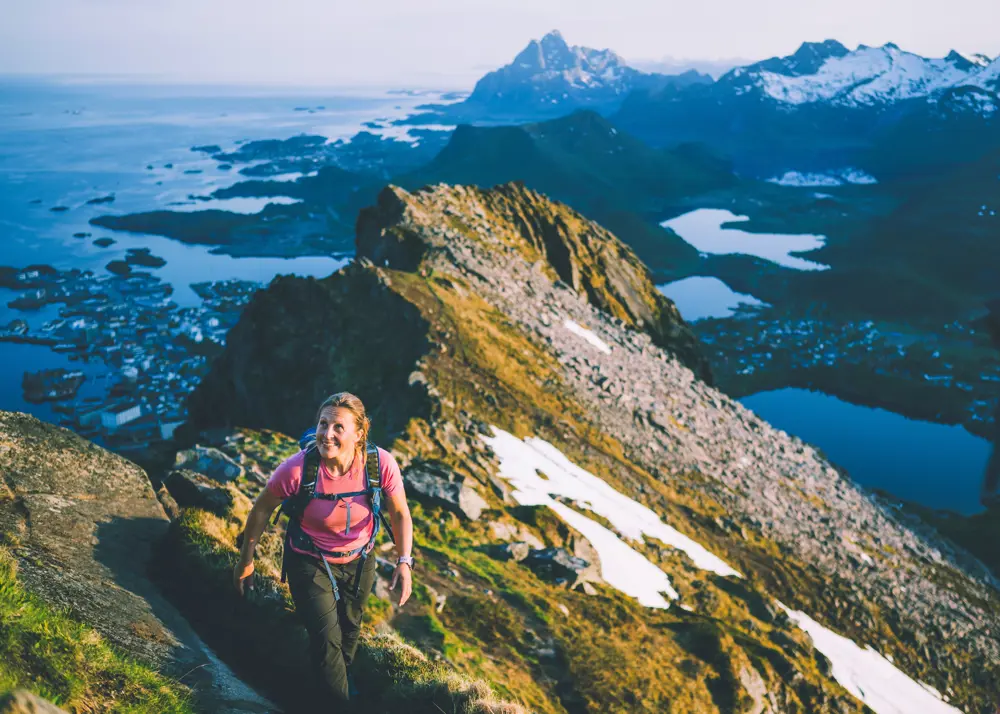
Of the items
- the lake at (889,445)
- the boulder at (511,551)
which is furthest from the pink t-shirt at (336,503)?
the lake at (889,445)

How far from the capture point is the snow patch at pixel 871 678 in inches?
737

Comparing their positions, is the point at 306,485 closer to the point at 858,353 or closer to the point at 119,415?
the point at 119,415

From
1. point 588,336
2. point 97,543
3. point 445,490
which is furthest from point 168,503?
point 588,336

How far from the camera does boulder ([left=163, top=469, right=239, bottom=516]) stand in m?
9.23

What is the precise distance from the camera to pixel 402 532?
22.6ft

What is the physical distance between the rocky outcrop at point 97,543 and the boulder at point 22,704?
1.83 metres

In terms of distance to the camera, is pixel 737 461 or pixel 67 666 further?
pixel 737 461

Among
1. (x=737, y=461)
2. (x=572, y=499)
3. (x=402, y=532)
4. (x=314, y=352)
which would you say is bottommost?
(x=737, y=461)

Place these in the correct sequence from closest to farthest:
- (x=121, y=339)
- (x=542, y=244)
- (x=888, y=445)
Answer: (x=542, y=244) → (x=888, y=445) → (x=121, y=339)

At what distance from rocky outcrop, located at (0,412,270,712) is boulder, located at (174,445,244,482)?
15.1 ft

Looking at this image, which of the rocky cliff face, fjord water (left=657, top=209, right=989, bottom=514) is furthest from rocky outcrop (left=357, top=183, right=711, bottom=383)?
fjord water (left=657, top=209, right=989, bottom=514)

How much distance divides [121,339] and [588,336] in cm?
13206

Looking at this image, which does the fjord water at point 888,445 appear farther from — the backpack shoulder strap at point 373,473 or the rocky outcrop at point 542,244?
the backpack shoulder strap at point 373,473

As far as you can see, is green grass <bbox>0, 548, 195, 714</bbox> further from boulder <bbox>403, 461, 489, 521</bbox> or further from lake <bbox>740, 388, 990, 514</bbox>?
lake <bbox>740, 388, 990, 514</bbox>
